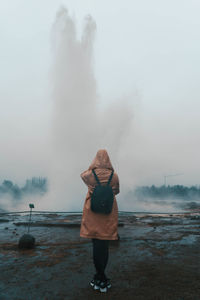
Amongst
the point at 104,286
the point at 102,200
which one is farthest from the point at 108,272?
the point at 102,200

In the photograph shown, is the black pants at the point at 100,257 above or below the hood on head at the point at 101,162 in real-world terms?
below

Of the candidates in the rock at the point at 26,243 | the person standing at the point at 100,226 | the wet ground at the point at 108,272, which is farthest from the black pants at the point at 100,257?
the rock at the point at 26,243

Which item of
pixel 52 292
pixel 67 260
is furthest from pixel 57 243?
pixel 52 292

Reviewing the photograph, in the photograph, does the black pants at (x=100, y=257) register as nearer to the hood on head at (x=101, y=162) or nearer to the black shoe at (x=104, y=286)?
the black shoe at (x=104, y=286)

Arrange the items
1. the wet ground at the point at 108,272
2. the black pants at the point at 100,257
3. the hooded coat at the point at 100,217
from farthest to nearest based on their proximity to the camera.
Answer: the hooded coat at the point at 100,217 < the black pants at the point at 100,257 < the wet ground at the point at 108,272

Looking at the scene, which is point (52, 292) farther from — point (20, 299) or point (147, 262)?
point (147, 262)

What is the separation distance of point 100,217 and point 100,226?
0.14 metres

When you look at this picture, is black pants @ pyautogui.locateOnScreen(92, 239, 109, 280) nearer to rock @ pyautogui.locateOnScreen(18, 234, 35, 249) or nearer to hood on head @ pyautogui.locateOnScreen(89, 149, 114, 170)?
hood on head @ pyautogui.locateOnScreen(89, 149, 114, 170)

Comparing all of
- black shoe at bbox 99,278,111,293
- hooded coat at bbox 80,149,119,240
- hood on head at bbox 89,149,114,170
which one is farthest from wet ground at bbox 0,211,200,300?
hood on head at bbox 89,149,114,170

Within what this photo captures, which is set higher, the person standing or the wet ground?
the person standing

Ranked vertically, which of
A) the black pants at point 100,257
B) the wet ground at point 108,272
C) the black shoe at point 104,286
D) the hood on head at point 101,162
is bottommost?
the wet ground at point 108,272

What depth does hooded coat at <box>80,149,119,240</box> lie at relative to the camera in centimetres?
332

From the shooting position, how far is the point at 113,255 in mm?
5047

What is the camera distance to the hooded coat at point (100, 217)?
3318 mm
